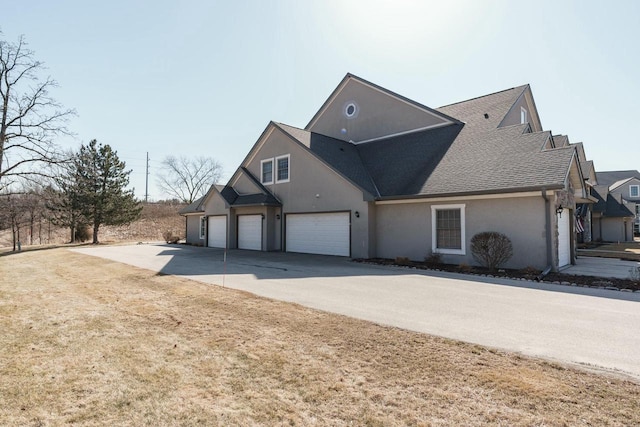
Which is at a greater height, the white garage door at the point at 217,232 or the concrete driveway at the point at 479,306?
the white garage door at the point at 217,232

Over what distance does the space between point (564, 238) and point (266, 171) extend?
14940 millimetres

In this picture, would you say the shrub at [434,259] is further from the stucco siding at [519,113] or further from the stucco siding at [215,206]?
the stucco siding at [215,206]

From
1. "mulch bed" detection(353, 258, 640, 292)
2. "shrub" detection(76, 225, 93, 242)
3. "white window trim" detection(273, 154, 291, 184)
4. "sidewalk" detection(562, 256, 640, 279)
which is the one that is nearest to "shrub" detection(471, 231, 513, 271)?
"mulch bed" detection(353, 258, 640, 292)

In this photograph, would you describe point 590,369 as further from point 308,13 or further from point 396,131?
point 396,131

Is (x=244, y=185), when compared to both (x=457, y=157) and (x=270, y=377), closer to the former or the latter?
(x=457, y=157)

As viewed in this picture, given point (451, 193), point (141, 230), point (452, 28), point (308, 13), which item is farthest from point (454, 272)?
point (141, 230)

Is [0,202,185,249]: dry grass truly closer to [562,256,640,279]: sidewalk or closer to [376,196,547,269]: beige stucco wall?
[376,196,547,269]: beige stucco wall

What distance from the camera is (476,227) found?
12.3 m

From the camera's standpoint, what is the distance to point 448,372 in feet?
12.1

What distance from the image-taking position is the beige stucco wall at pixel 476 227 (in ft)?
36.6

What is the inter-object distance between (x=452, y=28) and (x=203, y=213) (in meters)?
20.4

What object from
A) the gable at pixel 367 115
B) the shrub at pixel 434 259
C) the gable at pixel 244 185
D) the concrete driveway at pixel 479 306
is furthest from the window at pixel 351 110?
the concrete driveway at pixel 479 306

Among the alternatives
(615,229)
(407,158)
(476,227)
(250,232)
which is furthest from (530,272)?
(615,229)

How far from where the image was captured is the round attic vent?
21.8m
